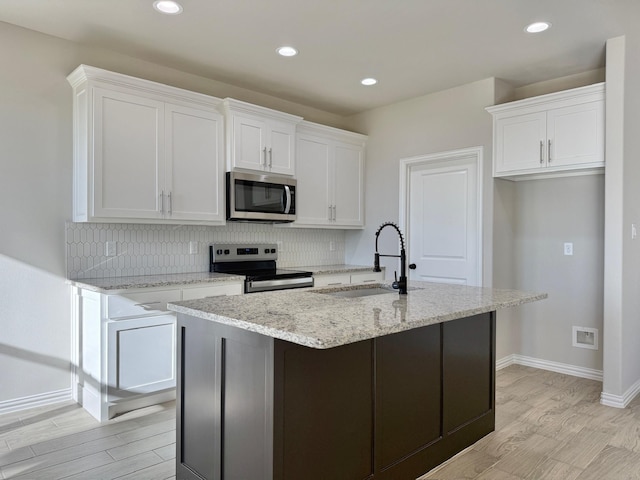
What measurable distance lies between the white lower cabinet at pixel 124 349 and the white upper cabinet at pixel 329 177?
175cm

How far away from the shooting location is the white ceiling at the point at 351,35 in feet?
9.39

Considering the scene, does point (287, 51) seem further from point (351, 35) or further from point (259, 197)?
point (259, 197)

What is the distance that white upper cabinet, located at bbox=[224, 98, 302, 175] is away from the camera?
3.92 meters

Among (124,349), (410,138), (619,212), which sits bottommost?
(124,349)

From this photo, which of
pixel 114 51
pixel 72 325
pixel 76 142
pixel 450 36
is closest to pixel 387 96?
pixel 450 36

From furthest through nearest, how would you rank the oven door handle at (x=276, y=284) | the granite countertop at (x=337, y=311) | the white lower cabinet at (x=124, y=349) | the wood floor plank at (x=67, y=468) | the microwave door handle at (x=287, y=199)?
the microwave door handle at (x=287, y=199)
the oven door handle at (x=276, y=284)
the white lower cabinet at (x=124, y=349)
the wood floor plank at (x=67, y=468)
the granite countertop at (x=337, y=311)

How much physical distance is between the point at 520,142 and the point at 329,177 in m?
1.89

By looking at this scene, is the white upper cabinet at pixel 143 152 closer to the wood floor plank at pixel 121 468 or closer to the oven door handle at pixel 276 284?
Result: the oven door handle at pixel 276 284

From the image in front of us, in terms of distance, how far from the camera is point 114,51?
3566 mm

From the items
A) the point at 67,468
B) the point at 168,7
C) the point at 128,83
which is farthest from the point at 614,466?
the point at 128,83

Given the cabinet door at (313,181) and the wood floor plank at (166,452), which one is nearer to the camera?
the wood floor plank at (166,452)

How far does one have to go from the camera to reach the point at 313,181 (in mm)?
4707

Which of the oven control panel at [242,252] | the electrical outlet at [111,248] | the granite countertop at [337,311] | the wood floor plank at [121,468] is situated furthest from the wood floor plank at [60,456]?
the oven control panel at [242,252]

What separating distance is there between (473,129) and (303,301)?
2841 millimetres
